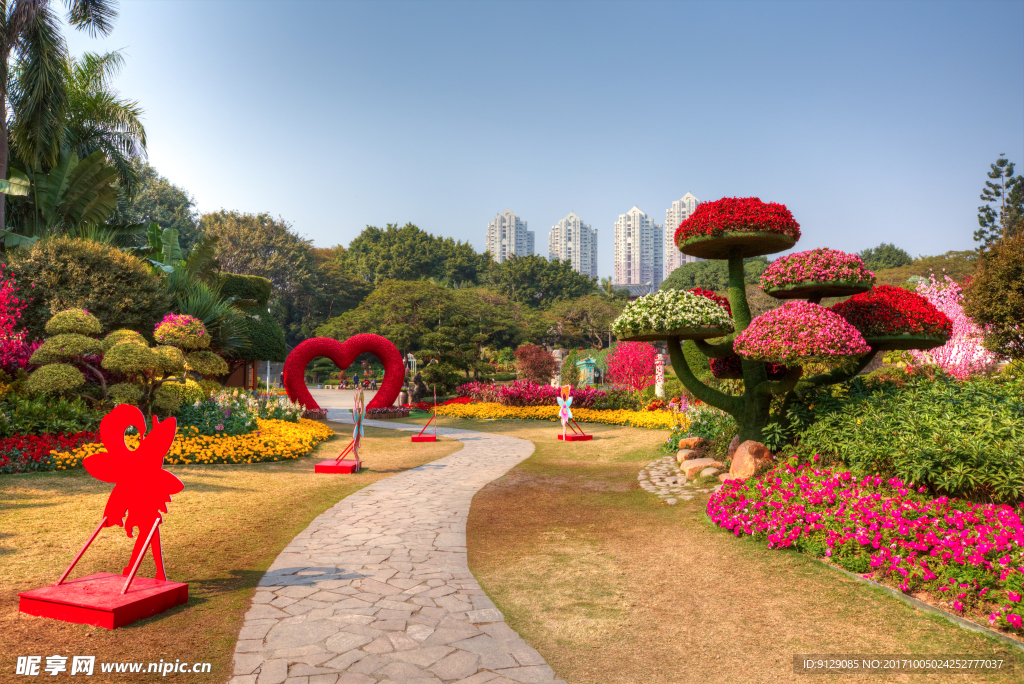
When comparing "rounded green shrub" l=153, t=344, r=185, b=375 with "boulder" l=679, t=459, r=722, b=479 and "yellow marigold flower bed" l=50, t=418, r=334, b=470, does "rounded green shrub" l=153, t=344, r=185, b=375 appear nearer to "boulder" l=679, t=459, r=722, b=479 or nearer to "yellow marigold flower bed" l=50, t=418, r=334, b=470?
"yellow marigold flower bed" l=50, t=418, r=334, b=470

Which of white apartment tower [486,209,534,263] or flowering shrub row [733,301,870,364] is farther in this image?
white apartment tower [486,209,534,263]

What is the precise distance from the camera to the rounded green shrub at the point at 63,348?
33.2ft

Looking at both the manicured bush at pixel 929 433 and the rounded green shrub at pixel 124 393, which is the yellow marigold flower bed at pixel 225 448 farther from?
the manicured bush at pixel 929 433

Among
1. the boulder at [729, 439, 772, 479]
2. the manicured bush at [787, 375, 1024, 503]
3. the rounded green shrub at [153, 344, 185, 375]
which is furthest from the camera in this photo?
the rounded green shrub at [153, 344, 185, 375]

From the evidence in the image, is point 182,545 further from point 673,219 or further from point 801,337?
point 673,219

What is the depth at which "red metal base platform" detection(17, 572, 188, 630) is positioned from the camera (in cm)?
390

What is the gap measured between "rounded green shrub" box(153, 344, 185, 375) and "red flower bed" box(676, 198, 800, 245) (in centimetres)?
882

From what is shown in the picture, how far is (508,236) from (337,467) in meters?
133

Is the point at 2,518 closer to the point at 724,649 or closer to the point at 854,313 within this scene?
the point at 724,649

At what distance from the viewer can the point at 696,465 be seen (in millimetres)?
9102

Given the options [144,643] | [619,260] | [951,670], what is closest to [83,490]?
[144,643]

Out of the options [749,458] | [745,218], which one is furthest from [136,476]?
[745,218]

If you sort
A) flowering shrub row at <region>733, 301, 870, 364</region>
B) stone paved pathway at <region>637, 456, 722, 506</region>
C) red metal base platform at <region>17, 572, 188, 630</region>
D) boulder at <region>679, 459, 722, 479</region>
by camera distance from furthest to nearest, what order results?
boulder at <region>679, 459, 722, 479</region> → stone paved pathway at <region>637, 456, 722, 506</region> → flowering shrub row at <region>733, 301, 870, 364</region> → red metal base platform at <region>17, 572, 188, 630</region>

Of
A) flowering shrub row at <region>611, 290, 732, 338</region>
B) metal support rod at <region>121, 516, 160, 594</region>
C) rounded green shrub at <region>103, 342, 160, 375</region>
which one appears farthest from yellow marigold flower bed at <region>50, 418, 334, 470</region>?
flowering shrub row at <region>611, 290, 732, 338</region>
